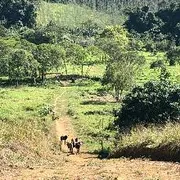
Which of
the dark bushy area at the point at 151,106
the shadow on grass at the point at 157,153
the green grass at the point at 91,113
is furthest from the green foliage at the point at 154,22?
the shadow on grass at the point at 157,153

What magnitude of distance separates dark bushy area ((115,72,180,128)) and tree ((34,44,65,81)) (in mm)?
46261

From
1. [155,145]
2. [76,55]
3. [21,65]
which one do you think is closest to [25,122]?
[155,145]

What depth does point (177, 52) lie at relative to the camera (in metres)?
101

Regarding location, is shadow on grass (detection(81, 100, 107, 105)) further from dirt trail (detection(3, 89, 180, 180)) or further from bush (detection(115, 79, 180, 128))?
dirt trail (detection(3, 89, 180, 180))

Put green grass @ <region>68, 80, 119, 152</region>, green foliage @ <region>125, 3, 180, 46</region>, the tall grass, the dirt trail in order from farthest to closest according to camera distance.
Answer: green foliage @ <region>125, 3, 180, 46</region> < green grass @ <region>68, 80, 119, 152</region> < the tall grass < the dirt trail

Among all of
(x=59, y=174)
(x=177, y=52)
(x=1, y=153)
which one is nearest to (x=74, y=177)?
(x=59, y=174)

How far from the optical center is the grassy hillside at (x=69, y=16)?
177575 millimetres

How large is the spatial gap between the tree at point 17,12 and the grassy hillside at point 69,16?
10497 millimetres

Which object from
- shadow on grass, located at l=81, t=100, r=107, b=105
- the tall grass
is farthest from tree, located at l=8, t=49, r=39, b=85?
the tall grass

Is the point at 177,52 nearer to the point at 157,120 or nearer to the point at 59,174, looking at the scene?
the point at 157,120

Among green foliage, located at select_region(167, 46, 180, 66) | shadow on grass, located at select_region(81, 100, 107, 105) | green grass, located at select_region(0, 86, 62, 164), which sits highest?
green foliage, located at select_region(167, 46, 180, 66)

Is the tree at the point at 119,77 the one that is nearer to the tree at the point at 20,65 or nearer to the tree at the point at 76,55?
the tree at the point at 20,65

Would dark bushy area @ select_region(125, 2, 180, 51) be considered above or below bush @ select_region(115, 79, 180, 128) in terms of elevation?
above

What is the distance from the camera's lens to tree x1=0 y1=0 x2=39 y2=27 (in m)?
158
